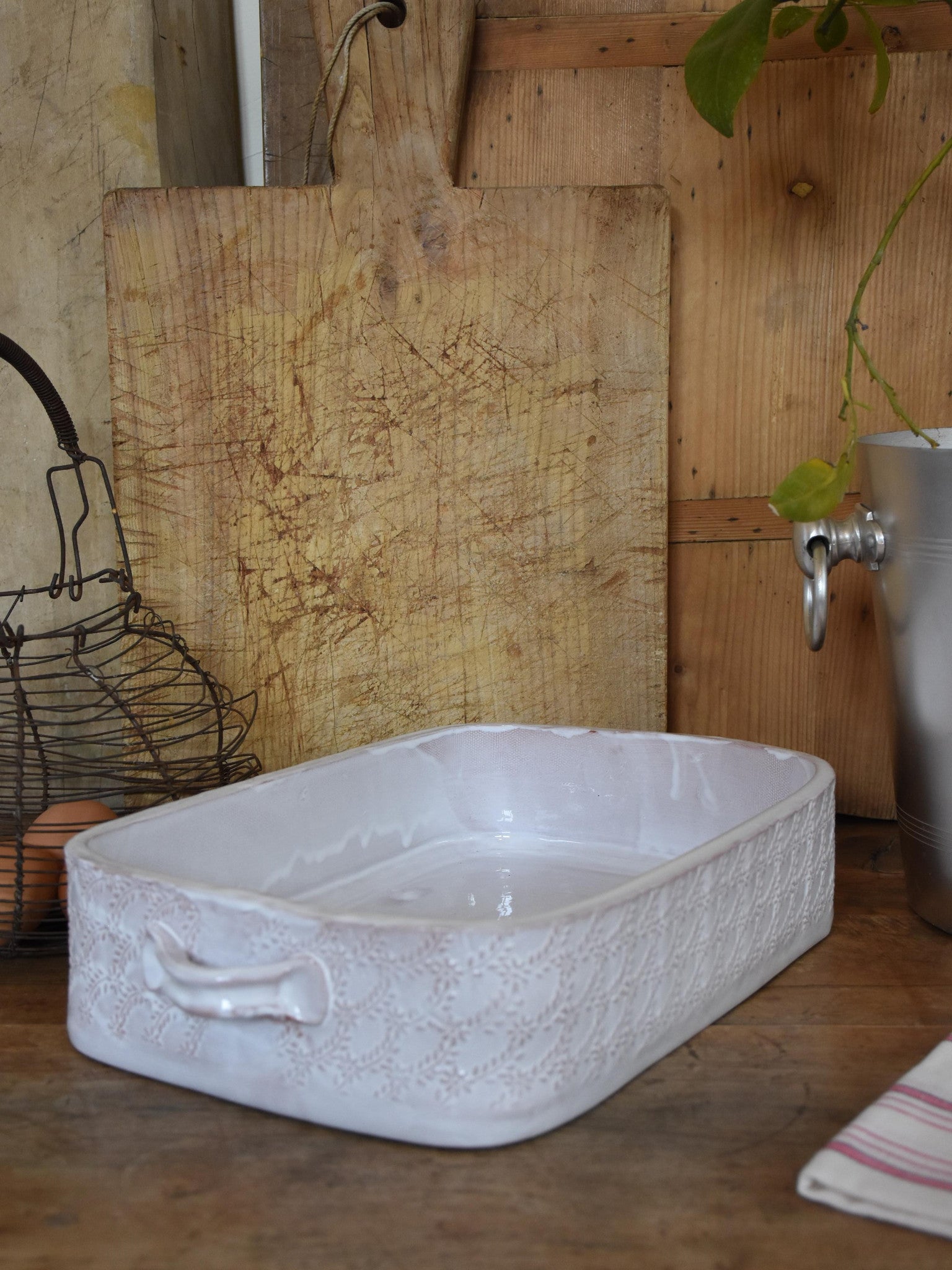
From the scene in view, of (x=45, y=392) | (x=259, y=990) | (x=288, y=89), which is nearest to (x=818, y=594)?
(x=259, y=990)

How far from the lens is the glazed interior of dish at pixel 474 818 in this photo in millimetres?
650

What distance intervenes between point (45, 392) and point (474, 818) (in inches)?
15.2

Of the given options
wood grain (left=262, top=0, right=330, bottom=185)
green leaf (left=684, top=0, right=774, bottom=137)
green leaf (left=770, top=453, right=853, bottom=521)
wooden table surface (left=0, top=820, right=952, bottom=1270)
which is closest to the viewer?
wooden table surface (left=0, top=820, right=952, bottom=1270)

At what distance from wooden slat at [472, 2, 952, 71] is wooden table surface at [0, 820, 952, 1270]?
2.33 ft

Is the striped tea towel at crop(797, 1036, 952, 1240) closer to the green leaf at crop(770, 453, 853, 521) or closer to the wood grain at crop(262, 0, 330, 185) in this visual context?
the green leaf at crop(770, 453, 853, 521)

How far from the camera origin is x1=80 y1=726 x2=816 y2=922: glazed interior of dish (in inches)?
25.6

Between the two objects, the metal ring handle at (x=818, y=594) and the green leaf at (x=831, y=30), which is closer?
the metal ring handle at (x=818, y=594)

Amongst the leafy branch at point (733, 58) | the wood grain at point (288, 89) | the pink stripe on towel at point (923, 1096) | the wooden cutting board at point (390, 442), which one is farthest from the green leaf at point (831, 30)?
the pink stripe on towel at point (923, 1096)

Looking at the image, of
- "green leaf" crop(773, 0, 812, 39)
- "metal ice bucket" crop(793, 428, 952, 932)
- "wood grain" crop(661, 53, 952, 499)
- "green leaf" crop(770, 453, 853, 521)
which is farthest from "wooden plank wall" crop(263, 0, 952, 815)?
"green leaf" crop(770, 453, 853, 521)

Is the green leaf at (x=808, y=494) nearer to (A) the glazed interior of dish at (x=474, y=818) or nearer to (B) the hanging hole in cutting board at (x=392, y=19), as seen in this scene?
(A) the glazed interior of dish at (x=474, y=818)

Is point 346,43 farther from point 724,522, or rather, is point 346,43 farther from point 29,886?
point 29,886

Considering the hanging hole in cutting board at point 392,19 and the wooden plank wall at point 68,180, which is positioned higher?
the hanging hole in cutting board at point 392,19

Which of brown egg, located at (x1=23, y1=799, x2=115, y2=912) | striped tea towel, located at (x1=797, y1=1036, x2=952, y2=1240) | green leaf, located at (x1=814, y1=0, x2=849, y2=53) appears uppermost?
green leaf, located at (x1=814, y1=0, x2=849, y2=53)

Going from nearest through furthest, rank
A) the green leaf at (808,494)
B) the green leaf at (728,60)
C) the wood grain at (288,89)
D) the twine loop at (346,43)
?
1. the green leaf at (808,494)
2. the green leaf at (728,60)
3. the twine loop at (346,43)
4. the wood grain at (288,89)
